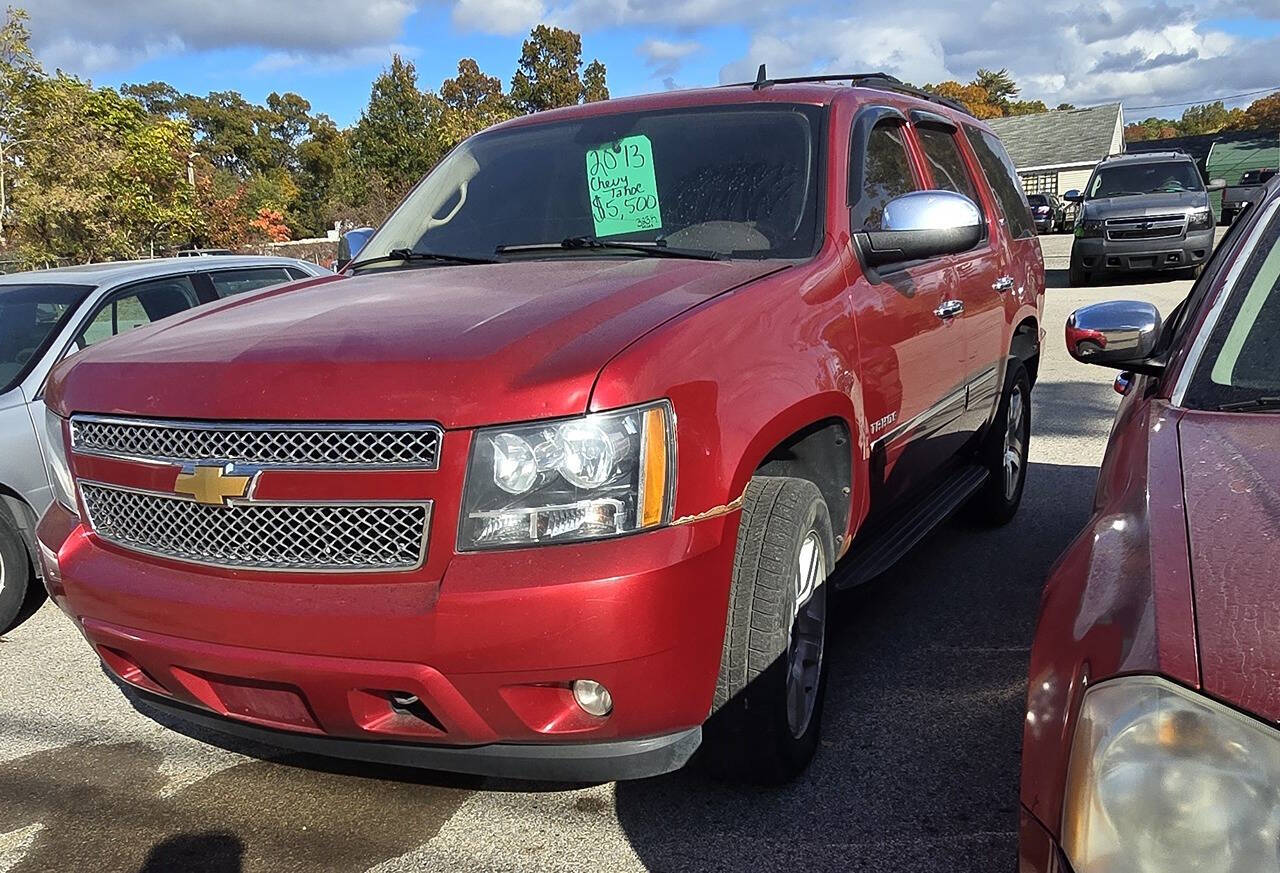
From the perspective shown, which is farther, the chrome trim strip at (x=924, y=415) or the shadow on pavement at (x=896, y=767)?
the chrome trim strip at (x=924, y=415)

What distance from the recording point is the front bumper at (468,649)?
2078 millimetres

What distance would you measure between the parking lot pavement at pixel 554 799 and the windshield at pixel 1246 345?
1.18 meters

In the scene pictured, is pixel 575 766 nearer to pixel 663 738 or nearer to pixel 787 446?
pixel 663 738

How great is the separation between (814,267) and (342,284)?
148 cm

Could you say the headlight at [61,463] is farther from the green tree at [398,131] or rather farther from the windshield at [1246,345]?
the green tree at [398,131]

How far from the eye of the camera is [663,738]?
2.27m

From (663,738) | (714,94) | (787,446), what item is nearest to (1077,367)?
(714,94)

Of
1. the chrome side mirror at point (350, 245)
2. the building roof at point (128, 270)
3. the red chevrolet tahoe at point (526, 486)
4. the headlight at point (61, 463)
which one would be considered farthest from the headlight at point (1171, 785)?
the building roof at point (128, 270)

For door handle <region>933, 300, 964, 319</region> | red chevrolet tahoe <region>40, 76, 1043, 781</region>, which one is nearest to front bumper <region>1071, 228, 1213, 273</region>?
door handle <region>933, 300, 964, 319</region>

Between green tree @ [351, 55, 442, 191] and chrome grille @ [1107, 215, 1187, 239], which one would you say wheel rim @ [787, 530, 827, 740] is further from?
green tree @ [351, 55, 442, 191]

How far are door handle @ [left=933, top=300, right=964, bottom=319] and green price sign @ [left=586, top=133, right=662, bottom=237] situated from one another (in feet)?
3.63

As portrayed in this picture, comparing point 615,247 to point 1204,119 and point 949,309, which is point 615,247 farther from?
point 1204,119

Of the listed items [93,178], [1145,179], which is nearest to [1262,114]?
[1145,179]

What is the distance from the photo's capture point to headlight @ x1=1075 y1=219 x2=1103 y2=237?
1545 centimetres
